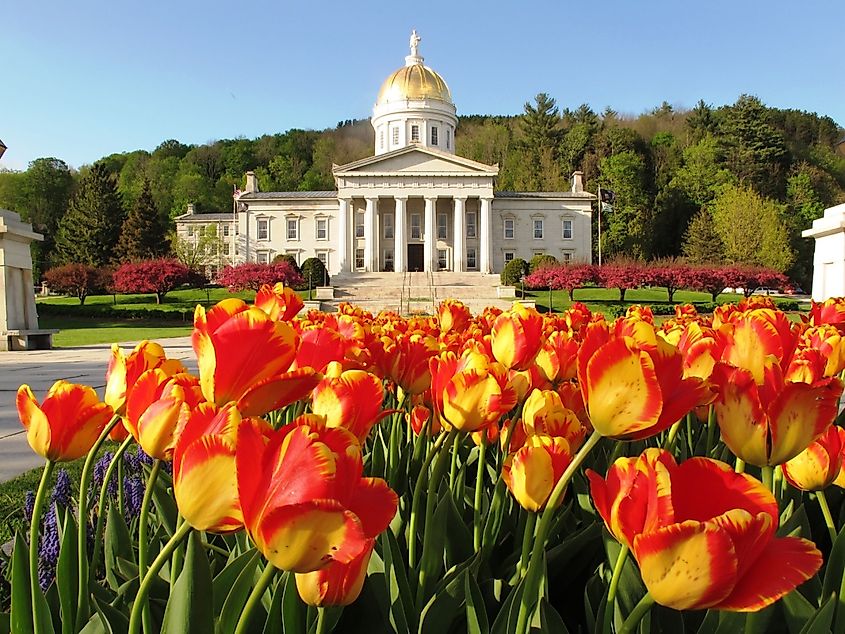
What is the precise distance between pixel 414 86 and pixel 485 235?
14022 mm

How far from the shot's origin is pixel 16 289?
14.4 metres

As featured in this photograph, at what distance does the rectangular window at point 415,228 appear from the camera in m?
48.3

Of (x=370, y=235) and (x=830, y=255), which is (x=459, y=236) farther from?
(x=830, y=255)

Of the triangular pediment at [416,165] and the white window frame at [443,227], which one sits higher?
the triangular pediment at [416,165]

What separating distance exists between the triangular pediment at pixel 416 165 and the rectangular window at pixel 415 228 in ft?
13.3

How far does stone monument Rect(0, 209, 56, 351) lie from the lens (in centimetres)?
1366

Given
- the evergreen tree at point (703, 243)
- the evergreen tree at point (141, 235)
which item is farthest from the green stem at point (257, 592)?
the evergreen tree at point (141, 235)

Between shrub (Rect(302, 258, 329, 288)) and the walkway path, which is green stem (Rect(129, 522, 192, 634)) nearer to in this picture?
the walkway path

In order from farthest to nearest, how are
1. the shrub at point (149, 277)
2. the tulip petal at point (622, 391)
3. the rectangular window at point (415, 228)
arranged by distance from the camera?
the rectangular window at point (415, 228), the shrub at point (149, 277), the tulip petal at point (622, 391)

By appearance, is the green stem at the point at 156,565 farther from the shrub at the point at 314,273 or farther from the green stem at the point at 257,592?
the shrub at the point at 314,273

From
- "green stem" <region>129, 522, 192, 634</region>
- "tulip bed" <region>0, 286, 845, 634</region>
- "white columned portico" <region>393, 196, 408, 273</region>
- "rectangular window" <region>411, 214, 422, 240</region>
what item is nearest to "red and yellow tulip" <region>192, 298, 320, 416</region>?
"tulip bed" <region>0, 286, 845, 634</region>

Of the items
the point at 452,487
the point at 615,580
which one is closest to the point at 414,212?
the point at 452,487

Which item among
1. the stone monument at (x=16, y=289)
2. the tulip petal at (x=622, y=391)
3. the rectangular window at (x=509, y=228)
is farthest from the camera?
the rectangular window at (x=509, y=228)

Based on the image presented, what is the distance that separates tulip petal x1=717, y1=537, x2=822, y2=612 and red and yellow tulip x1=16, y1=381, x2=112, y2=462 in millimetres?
1058
